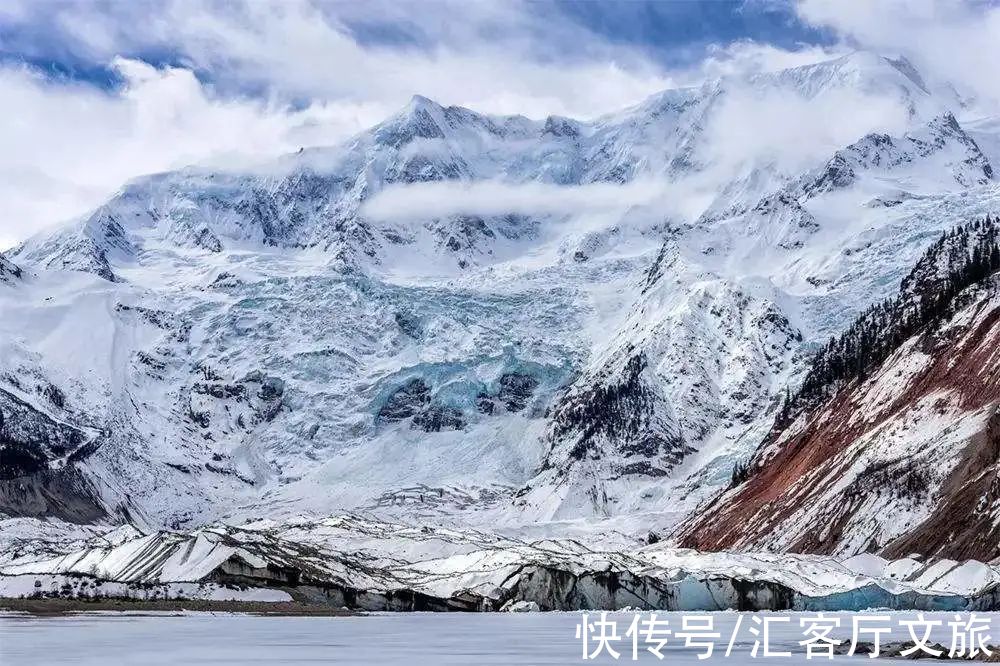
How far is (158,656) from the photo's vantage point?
75.3m

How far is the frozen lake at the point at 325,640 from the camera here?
7438cm

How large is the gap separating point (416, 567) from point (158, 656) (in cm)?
12296

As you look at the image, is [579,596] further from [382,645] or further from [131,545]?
[382,645]

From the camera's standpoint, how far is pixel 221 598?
145m

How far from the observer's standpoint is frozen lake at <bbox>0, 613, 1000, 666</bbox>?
244 feet

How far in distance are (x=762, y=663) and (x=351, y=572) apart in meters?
98.7

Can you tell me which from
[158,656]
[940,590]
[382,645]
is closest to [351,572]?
[940,590]

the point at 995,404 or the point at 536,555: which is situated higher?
the point at 995,404

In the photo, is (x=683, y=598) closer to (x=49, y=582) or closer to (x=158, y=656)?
(x=49, y=582)

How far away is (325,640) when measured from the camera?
303 ft

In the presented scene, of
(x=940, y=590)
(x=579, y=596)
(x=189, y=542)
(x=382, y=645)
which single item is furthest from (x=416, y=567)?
(x=382, y=645)

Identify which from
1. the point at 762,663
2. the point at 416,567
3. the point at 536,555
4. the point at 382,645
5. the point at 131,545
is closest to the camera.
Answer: the point at 762,663

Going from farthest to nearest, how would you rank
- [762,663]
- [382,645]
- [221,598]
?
[221,598] → [382,645] → [762,663]

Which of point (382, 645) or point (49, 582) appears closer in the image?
point (382, 645)
